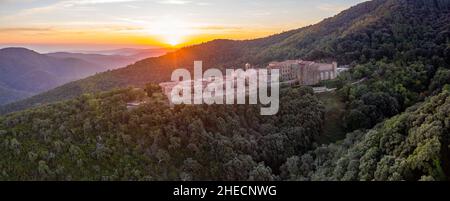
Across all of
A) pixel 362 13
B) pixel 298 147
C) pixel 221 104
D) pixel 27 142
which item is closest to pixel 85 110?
pixel 27 142

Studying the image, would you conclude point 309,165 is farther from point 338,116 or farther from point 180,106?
point 338,116

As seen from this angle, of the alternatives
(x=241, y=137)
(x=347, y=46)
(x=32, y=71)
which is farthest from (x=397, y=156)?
(x=32, y=71)

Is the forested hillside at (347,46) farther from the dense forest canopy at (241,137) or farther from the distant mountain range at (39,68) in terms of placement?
the distant mountain range at (39,68)

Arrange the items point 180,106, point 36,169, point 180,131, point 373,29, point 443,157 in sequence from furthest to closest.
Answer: point 373,29 < point 180,106 < point 180,131 < point 36,169 < point 443,157

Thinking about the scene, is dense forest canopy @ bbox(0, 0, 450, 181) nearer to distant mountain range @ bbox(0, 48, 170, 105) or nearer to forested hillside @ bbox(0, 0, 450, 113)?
forested hillside @ bbox(0, 0, 450, 113)

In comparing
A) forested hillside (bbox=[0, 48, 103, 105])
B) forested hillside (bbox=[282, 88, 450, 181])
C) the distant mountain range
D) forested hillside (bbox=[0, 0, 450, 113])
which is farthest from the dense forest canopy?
forested hillside (bbox=[0, 48, 103, 105])

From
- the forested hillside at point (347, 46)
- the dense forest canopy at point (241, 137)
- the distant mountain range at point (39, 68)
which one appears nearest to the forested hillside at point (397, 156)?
the dense forest canopy at point (241, 137)
